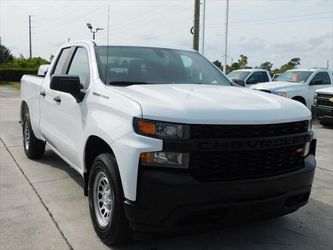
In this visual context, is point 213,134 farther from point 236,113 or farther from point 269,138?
point 269,138

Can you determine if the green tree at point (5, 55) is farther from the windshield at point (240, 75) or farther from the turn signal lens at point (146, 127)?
the turn signal lens at point (146, 127)

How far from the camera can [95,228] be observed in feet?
12.8

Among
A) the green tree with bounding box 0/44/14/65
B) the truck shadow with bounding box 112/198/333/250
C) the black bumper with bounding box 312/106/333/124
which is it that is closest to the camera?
the truck shadow with bounding box 112/198/333/250

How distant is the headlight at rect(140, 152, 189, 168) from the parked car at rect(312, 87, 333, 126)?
984 cm

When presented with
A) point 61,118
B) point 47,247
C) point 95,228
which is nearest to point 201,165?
point 95,228

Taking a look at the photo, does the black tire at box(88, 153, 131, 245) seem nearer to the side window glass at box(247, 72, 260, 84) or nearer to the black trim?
the black trim

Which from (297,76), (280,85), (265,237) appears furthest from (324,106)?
(265,237)

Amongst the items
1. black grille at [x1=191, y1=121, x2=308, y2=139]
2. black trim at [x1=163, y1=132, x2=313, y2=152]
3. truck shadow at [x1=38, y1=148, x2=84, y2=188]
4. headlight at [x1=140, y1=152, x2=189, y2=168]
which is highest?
black grille at [x1=191, y1=121, x2=308, y2=139]

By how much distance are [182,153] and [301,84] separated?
12230mm

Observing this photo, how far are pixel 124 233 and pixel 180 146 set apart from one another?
0.96m

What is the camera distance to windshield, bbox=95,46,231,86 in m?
4.30

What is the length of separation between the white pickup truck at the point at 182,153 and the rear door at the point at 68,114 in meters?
0.13

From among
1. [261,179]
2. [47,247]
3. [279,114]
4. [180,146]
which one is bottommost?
[47,247]

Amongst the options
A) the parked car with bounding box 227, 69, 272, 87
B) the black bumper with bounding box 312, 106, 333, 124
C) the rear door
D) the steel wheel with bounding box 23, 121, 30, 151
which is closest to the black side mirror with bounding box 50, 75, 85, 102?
the rear door
